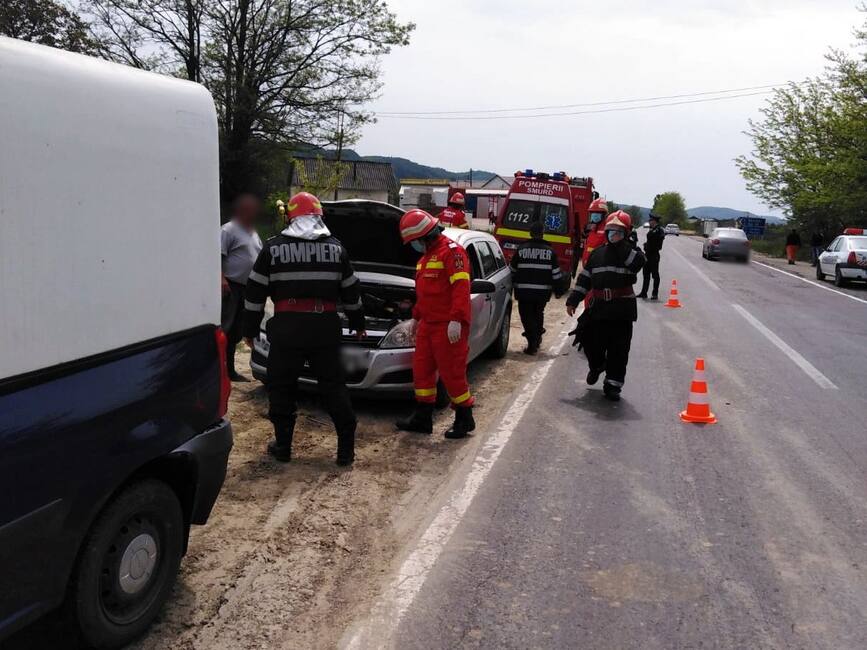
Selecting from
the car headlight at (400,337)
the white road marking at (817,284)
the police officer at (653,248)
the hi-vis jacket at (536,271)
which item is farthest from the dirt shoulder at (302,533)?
the white road marking at (817,284)

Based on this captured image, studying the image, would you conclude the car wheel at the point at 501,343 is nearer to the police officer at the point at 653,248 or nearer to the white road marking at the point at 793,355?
the white road marking at the point at 793,355

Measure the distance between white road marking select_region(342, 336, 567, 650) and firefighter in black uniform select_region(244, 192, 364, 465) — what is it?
95 cm

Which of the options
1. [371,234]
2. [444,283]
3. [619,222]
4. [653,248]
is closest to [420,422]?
[444,283]

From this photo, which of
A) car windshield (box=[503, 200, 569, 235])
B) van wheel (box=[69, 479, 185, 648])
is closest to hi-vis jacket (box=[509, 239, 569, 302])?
van wheel (box=[69, 479, 185, 648])

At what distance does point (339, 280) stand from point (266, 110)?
29392 mm

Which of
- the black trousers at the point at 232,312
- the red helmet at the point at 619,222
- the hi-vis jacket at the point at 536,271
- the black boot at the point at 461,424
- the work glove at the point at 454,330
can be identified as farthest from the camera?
Answer: the hi-vis jacket at the point at 536,271

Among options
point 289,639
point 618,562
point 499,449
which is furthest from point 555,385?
point 289,639

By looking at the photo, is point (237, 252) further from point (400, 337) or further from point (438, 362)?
Result: point (438, 362)

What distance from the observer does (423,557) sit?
4332 millimetres

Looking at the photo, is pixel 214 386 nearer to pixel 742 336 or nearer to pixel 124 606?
pixel 124 606

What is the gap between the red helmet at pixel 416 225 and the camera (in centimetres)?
640

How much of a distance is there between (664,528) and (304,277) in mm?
2704

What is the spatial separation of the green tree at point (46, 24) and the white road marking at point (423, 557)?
28.2 m

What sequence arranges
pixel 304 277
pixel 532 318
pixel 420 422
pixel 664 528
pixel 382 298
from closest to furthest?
pixel 664 528, pixel 304 277, pixel 420 422, pixel 382 298, pixel 532 318
